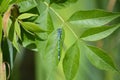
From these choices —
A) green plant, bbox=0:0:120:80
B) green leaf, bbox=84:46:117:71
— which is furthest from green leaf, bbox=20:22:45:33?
green leaf, bbox=84:46:117:71

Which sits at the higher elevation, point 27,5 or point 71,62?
point 27,5

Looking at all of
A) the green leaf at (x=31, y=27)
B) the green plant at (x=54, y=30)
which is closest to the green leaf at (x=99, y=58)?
the green plant at (x=54, y=30)

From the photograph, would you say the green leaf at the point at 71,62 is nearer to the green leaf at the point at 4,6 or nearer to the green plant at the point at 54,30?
the green plant at the point at 54,30

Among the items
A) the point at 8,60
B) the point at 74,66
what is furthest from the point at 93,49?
the point at 8,60

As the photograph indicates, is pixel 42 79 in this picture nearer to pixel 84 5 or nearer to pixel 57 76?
pixel 57 76

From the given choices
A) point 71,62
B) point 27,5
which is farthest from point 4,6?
point 71,62

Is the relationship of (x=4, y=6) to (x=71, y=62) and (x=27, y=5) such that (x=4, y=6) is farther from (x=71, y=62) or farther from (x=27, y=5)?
(x=71, y=62)
